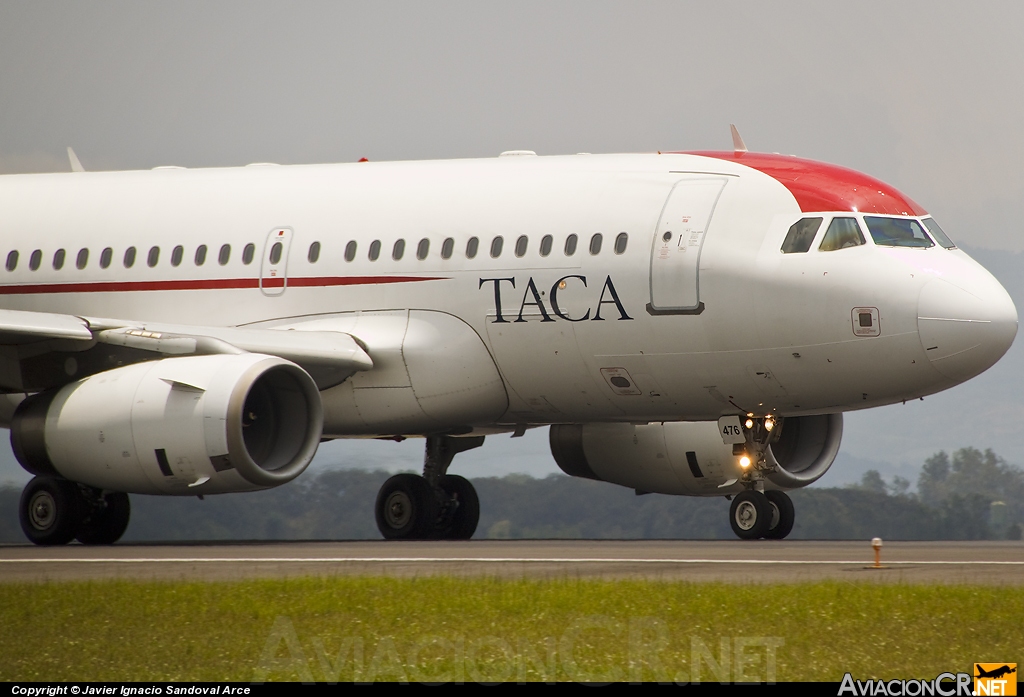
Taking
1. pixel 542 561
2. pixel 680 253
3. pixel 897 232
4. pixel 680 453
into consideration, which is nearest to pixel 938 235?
pixel 897 232

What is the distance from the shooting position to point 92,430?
18922 mm

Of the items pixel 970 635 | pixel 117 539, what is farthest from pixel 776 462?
pixel 970 635

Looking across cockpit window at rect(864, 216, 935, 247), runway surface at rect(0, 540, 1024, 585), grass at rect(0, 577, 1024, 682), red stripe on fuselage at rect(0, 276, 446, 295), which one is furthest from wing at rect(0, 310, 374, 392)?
grass at rect(0, 577, 1024, 682)

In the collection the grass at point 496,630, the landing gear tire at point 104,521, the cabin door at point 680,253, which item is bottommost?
the grass at point 496,630

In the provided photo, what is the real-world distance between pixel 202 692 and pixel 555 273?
1235cm

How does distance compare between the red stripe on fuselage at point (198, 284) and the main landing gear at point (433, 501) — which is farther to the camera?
the main landing gear at point (433, 501)

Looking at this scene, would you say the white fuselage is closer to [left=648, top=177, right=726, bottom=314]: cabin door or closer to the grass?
[left=648, top=177, right=726, bottom=314]: cabin door

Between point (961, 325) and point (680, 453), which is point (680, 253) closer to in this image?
point (961, 325)

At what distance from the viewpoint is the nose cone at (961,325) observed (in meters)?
18.3

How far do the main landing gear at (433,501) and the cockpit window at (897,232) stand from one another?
7.24 meters

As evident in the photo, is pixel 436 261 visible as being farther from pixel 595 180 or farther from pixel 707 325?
pixel 707 325

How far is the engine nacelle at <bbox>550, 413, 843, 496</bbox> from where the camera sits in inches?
904

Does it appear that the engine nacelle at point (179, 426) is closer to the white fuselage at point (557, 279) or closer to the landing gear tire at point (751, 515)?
the white fuselage at point (557, 279)

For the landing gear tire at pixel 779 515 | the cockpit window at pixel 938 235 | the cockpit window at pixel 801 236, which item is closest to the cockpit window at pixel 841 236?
the cockpit window at pixel 801 236
